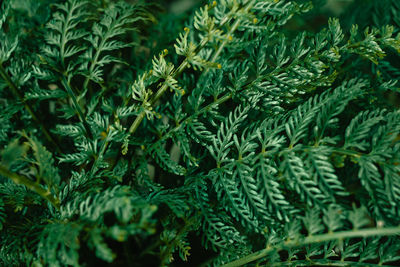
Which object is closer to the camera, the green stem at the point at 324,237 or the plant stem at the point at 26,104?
the green stem at the point at 324,237

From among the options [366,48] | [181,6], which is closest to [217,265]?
[366,48]

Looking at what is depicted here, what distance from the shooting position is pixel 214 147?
23.9 inches

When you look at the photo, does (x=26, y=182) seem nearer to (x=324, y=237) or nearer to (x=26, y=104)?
(x=26, y=104)

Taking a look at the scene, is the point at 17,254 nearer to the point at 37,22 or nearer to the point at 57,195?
the point at 57,195

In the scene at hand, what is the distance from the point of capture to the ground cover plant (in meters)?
0.45

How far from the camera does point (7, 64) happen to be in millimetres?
670

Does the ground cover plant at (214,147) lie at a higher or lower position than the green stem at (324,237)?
higher

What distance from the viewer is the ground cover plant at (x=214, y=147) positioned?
0.45m

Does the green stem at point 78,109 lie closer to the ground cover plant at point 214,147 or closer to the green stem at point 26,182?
the ground cover plant at point 214,147

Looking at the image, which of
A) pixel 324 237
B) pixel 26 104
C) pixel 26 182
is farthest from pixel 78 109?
pixel 324 237

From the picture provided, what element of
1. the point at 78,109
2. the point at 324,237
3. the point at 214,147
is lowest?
the point at 324,237

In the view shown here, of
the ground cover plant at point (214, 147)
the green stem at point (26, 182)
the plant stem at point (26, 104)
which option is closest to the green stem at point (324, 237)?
the ground cover plant at point (214, 147)

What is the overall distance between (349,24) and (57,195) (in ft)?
2.40

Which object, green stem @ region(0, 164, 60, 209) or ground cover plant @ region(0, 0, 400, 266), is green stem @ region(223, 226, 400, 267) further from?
green stem @ region(0, 164, 60, 209)
